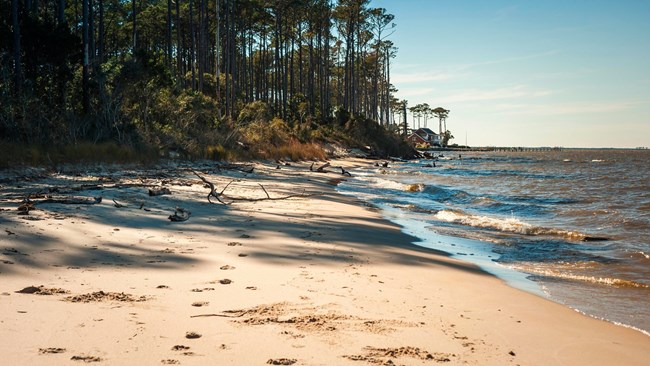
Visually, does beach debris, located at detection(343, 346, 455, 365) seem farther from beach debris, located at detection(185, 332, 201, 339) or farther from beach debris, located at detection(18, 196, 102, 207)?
beach debris, located at detection(18, 196, 102, 207)

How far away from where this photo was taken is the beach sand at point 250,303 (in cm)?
319

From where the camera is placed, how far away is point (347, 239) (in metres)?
8.01

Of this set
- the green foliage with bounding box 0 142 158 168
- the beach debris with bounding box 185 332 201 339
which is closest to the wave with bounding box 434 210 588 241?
the beach debris with bounding box 185 332 201 339

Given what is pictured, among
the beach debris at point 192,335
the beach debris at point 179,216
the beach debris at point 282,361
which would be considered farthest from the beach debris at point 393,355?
the beach debris at point 179,216

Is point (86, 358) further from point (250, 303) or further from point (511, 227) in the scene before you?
point (511, 227)

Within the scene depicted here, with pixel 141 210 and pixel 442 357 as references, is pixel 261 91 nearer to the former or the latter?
pixel 141 210

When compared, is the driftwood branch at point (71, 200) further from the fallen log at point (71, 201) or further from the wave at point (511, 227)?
→ the wave at point (511, 227)

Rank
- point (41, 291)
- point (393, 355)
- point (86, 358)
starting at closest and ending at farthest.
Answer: point (86, 358)
point (393, 355)
point (41, 291)

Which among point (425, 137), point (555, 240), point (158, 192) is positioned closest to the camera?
point (555, 240)

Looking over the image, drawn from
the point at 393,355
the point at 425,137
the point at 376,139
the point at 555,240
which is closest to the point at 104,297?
the point at 393,355

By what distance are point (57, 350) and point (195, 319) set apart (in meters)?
0.95

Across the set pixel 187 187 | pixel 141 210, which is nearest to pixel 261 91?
pixel 187 187

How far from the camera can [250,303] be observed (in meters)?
4.18

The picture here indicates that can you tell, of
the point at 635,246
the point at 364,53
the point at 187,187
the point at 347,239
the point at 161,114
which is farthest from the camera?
the point at 364,53
